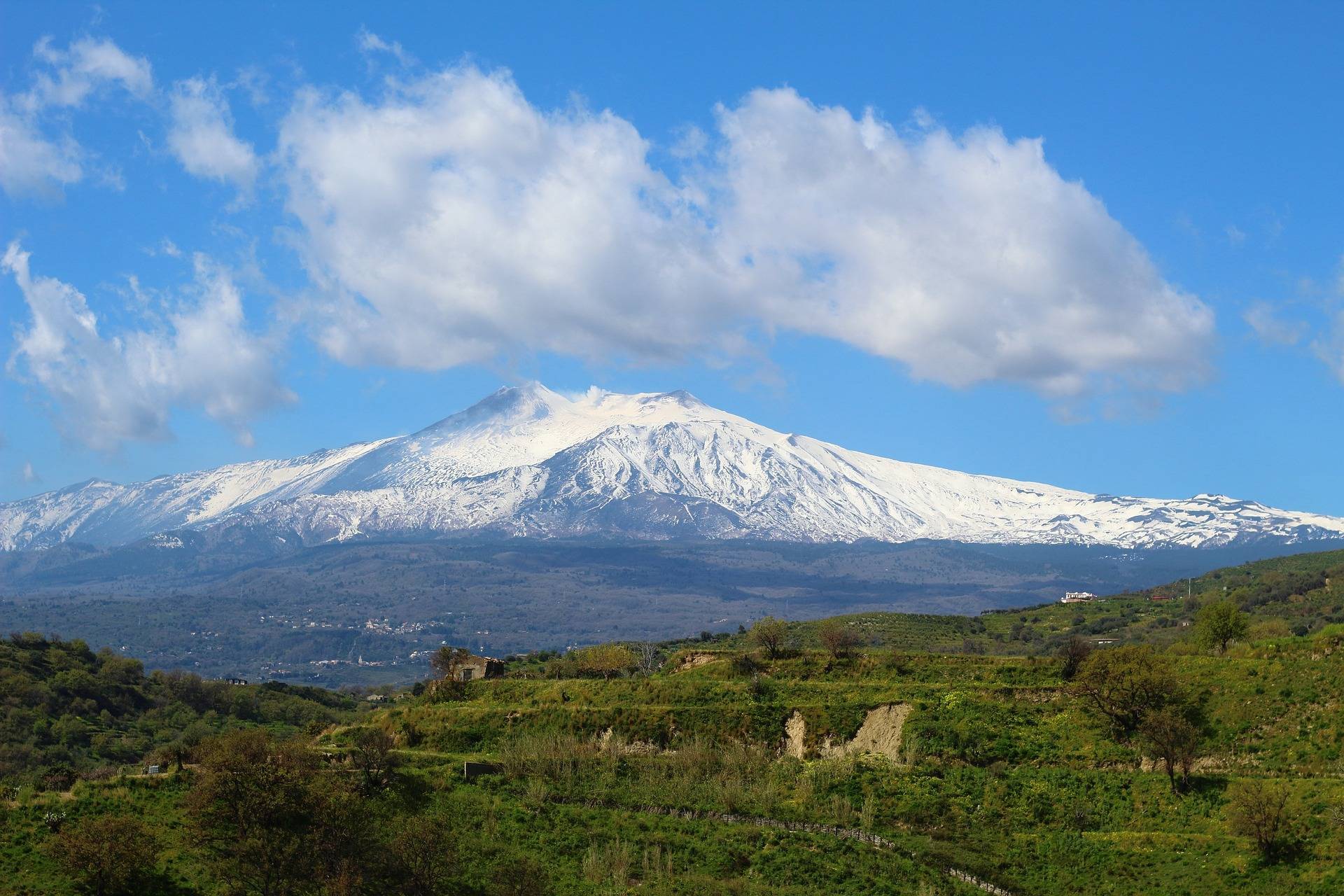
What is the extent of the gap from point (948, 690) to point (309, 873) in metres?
36.5

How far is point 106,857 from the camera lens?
42.4 meters

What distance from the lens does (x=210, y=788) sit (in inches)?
1793

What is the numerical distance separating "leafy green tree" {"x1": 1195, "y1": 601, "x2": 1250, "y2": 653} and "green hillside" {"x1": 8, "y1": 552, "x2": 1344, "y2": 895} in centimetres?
25

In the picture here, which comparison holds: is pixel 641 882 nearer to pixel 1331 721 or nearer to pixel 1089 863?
pixel 1089 863

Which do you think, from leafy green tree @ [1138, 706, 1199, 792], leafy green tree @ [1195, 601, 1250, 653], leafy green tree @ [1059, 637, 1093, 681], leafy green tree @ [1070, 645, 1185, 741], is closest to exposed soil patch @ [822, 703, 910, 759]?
leafy green tree @ [1070, 645, 1185, 741]

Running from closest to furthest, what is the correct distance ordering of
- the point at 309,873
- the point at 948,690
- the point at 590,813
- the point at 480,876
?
the point at 309,873
the point at 480,876
the point at 590,813
the point at 948,690

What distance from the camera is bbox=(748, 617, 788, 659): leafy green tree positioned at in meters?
80.2

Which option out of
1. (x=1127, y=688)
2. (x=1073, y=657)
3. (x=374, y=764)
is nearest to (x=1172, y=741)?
(x=1127, y=688)

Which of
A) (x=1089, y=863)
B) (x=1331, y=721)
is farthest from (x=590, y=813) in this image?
(x=1331, y=721)

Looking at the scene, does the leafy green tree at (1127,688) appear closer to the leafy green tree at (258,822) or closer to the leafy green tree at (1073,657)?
the leafy green tree at (1073,657)

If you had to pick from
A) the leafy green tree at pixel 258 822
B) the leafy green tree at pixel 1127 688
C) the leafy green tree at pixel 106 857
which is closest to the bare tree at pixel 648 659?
the leafy green tree at pixel 1127 688

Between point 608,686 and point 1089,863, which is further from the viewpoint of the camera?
point 608,686

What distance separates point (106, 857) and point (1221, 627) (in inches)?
2436

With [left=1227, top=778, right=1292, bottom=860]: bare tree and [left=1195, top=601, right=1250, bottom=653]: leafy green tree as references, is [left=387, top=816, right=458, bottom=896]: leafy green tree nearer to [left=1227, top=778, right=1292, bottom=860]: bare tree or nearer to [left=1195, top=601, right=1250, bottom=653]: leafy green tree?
[left=1227, top=778, right=1292, bottom=860]: bare tree
